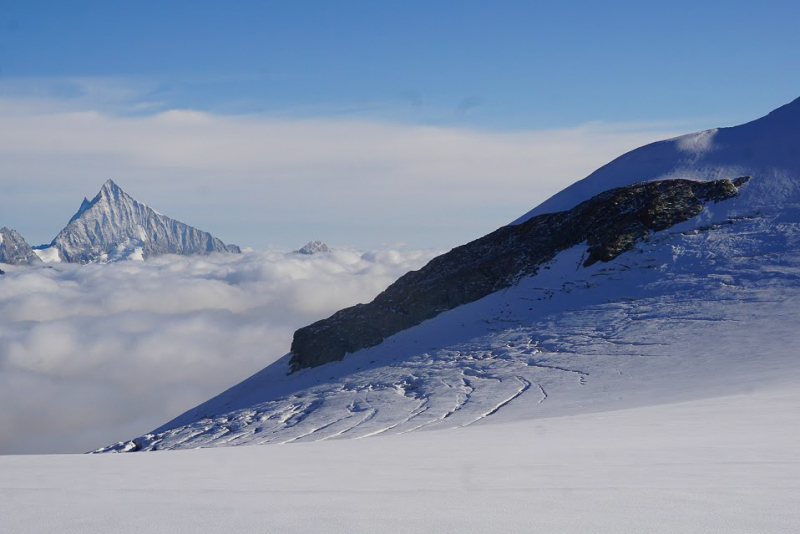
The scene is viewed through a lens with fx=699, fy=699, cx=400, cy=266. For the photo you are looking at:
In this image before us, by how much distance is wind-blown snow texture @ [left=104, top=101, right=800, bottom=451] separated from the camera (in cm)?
3167

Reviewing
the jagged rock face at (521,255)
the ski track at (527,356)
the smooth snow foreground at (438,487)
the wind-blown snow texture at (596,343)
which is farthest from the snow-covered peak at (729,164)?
the smooth snow foreground at (438,487)

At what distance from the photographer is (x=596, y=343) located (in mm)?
40781

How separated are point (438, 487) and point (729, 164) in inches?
2476

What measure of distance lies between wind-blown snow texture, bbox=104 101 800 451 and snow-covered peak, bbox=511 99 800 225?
0.21 m

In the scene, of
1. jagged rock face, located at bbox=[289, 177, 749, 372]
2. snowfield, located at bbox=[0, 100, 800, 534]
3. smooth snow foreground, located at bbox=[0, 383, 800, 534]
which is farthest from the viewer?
jagged rock face, located at bbox=[289, 177, 749, 372]

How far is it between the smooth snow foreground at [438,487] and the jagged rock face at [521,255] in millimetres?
43432

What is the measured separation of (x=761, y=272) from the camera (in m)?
45.7

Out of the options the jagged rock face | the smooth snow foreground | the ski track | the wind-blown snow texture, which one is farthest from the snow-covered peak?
the smooth snow foreground

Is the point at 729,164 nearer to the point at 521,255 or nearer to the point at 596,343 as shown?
the point at 521,255

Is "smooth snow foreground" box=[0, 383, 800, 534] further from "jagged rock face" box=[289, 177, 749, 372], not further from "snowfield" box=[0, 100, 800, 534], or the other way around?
"jagged rock face" box=[289, 177, 749, 372]

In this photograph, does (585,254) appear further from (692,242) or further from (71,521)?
(71,521)

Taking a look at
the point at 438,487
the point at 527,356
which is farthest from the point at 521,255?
the point at 438,487

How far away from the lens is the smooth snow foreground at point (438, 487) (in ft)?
20.4

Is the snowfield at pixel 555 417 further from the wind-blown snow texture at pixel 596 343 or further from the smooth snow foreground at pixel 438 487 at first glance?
the wind-blown snow texture at pixel 596 343
